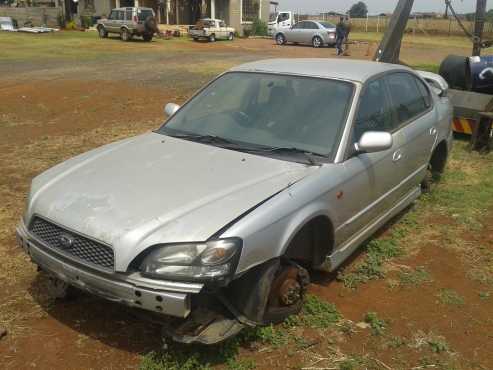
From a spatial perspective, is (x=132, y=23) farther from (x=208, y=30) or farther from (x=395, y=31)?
(x=395, y=31)

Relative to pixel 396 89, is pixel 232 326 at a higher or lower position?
lower

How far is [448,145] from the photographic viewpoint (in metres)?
5.86

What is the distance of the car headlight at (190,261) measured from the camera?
268cm

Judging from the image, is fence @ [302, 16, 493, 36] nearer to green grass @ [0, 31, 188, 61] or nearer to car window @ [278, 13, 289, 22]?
car window @ [278, 13, 289, 22]

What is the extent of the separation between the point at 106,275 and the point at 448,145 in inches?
177

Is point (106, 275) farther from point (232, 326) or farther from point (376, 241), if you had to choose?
point (376, 241)

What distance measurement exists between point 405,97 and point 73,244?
3.33m

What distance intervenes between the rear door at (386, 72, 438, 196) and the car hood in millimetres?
1553

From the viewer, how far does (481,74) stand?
29.2ft

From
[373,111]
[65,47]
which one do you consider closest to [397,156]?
[373,111]

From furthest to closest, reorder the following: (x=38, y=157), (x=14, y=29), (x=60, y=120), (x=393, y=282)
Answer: (x=14, y=29), (x=60, y=120), (x=38, y=157), (x=393, y=282)

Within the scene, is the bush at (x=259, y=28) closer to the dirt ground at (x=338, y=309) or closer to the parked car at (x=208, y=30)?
the parked car at (x=208, y=30)

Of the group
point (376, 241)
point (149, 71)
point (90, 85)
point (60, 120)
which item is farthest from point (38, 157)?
point (149, 71)

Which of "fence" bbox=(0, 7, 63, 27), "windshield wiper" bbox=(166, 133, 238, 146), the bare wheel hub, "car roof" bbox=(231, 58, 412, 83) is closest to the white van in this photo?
"fence" bbox=(0, 7, 63, 27)
